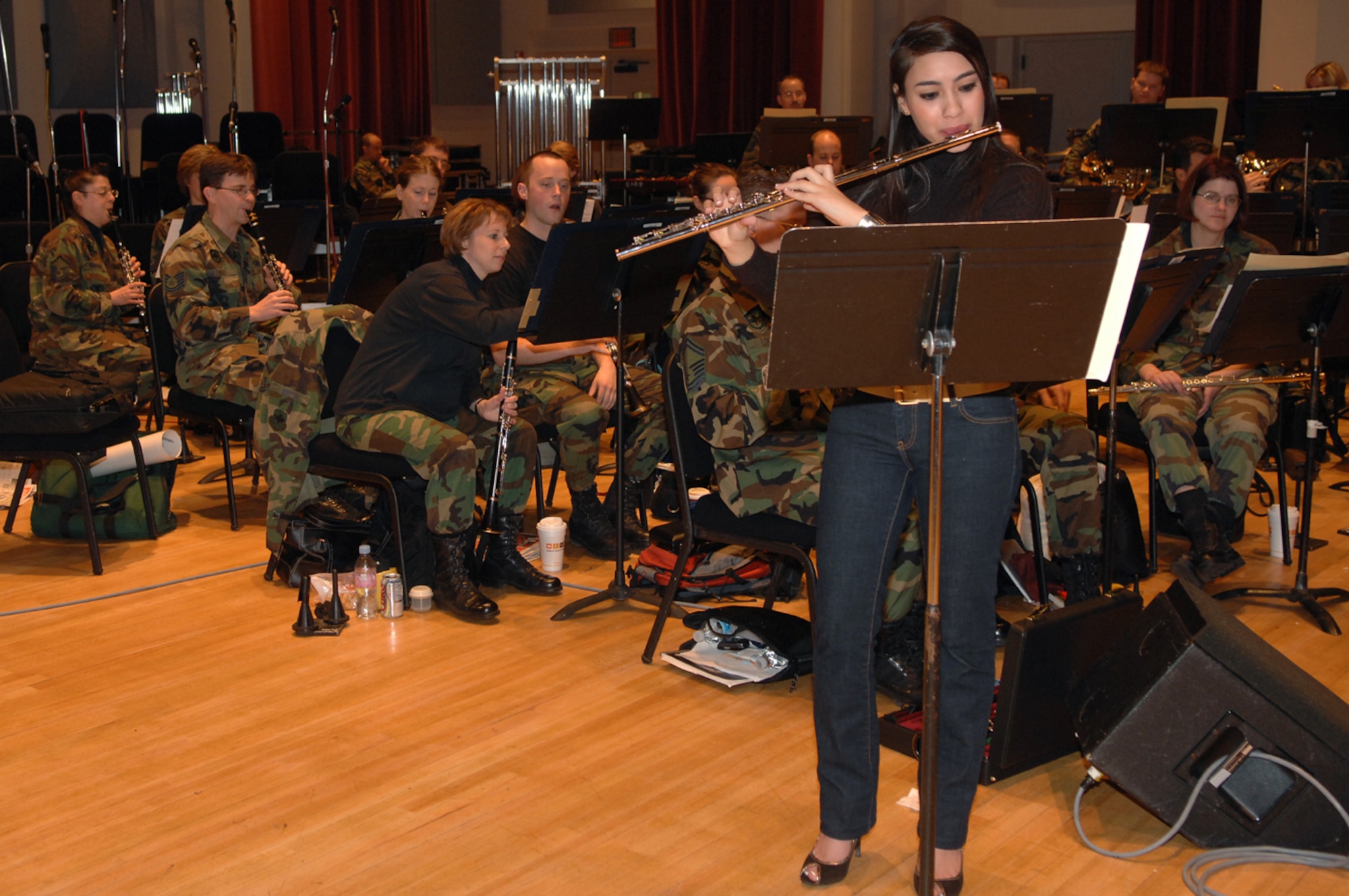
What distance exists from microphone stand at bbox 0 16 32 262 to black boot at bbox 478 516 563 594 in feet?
10.7

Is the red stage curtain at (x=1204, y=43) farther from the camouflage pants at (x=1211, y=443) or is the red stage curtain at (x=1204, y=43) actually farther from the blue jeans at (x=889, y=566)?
the blue jeans at (x=889, y=566)

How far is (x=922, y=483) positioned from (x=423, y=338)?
2.22 metres

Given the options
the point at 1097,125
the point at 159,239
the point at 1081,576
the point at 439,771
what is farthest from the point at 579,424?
the point at 1097,125

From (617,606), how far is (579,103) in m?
8.35

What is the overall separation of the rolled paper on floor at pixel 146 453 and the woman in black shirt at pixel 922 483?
310 cm

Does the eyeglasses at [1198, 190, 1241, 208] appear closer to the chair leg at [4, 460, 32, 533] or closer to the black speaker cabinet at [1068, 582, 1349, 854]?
the black speaker cabinet at [1068, 582, 1349, 854]

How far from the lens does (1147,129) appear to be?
6.92m

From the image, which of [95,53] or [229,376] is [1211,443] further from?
[95,53]

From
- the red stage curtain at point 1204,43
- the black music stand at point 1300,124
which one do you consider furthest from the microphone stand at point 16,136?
the red stage curtain at point 1204,43

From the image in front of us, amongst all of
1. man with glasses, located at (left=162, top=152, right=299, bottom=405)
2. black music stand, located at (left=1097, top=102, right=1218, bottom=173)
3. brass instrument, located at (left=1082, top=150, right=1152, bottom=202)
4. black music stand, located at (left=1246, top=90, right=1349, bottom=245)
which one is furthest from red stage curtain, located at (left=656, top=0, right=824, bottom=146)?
man with glasses, located at (left=162, top=152, right=299, bottom=405)

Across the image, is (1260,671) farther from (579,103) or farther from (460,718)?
(579,103)

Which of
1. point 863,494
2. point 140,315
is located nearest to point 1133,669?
point 863,494

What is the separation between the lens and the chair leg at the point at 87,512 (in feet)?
13.5

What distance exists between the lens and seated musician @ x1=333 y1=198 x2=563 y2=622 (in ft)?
12.4
